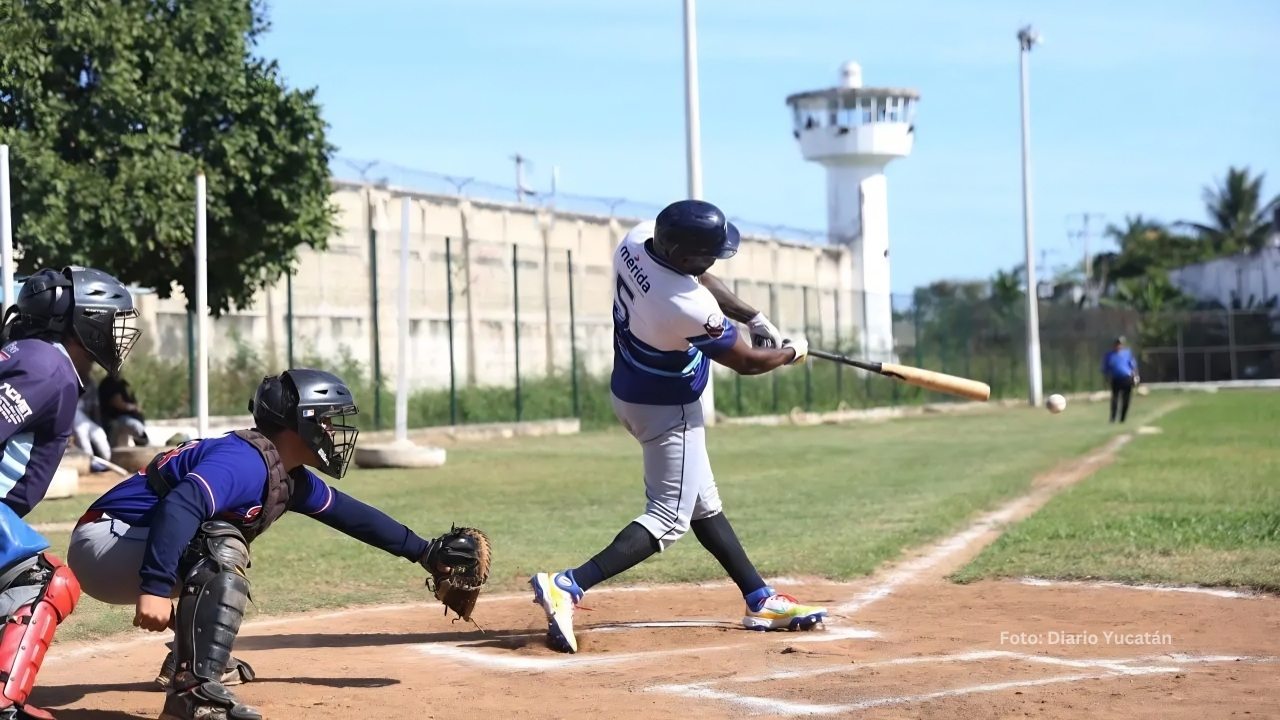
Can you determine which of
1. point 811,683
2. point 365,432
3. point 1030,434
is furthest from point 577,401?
point 811,683

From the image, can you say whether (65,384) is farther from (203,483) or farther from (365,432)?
(365,432)

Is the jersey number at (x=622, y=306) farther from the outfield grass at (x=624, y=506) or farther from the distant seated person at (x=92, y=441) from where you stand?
the distant seated person at (x=92, y=441)

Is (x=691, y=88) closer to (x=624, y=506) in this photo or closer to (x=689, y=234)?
(x=624, y=506)

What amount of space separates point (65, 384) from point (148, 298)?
19479mm

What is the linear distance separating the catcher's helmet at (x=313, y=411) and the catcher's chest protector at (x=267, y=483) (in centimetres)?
10

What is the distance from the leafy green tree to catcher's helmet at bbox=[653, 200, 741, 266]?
37.6 ft

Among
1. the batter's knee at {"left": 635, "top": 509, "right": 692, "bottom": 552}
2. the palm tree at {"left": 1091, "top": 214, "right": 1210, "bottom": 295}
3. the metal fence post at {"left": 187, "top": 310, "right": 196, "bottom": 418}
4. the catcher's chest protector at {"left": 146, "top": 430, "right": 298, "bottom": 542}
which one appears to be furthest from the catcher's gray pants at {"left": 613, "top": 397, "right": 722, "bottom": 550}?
the palm tree at {"left": 1091, "top": 214, "right": 1210, "bottom": 295}

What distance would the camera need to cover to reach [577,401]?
29.4 meters

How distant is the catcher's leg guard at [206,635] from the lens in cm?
508

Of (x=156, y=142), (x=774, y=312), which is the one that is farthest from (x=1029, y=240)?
(x=156, y=142)

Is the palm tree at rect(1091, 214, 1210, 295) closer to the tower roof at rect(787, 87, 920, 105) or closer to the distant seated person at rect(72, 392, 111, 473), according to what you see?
the tower roof at rect(787, 87, 920, 105)

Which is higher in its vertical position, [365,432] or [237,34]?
[237,34]

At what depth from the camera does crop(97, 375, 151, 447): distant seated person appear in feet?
59.2

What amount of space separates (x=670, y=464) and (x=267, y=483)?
223 cm
